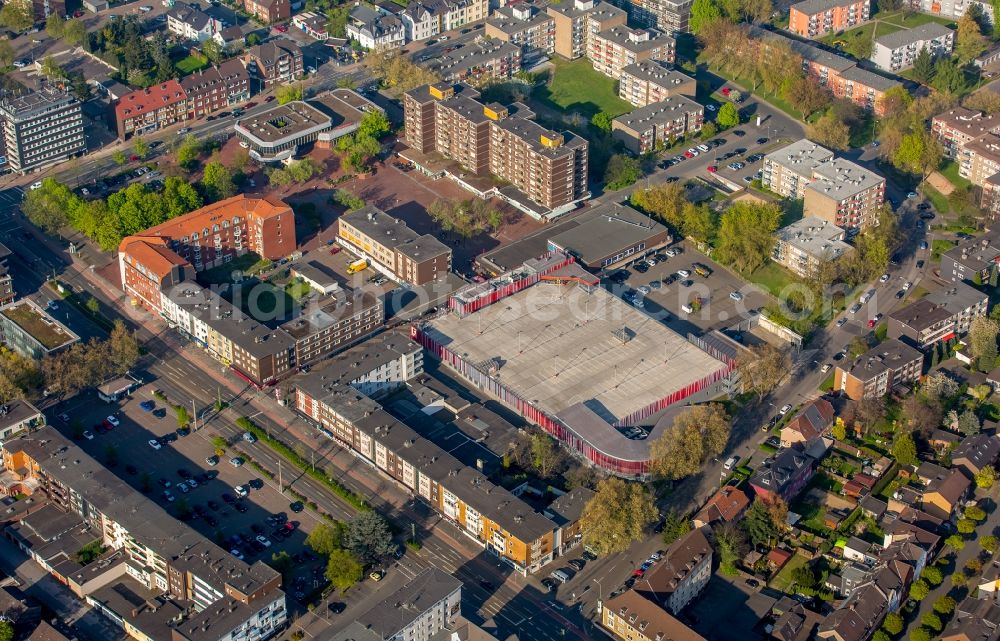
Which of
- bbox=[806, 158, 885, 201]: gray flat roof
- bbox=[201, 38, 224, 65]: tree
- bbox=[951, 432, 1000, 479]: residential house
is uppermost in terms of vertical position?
bbox=[806, 158, 885, 201]: gray flat roof

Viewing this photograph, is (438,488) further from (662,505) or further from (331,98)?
(331,98)

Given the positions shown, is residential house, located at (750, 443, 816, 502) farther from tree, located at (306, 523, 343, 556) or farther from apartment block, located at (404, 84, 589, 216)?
apartment block, located at (404, 84, 589, 216)

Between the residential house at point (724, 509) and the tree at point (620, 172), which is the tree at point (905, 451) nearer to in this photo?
the residential house at point (724, 509)

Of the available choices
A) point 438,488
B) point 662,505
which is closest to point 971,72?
point 662,505

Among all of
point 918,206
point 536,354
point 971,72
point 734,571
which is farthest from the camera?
point 971,72

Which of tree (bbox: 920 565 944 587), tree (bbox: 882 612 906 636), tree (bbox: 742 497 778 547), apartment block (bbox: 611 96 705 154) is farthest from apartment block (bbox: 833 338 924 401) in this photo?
apartment block (bbox: 611 96 705 154)

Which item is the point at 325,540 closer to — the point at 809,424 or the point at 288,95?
the point at 809,424

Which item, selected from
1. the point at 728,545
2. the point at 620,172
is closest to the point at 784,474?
the point at 728,545

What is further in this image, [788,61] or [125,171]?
[788,61]
